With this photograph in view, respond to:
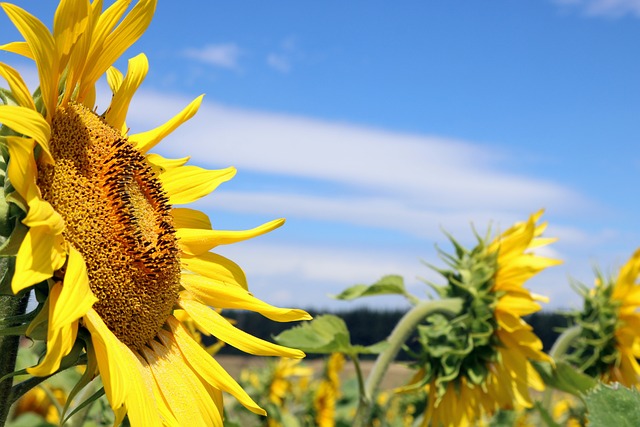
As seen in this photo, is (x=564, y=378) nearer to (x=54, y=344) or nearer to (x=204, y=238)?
(x=204, y=238)

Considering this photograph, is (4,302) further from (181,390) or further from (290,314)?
(290,314)

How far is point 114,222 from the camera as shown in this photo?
1629mm

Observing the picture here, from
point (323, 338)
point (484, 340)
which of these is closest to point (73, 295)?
point (323, 338)

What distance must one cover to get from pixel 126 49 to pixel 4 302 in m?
0.59

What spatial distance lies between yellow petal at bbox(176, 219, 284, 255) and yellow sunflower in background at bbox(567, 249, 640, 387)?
248 cm

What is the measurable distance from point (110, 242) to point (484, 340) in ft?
6.42

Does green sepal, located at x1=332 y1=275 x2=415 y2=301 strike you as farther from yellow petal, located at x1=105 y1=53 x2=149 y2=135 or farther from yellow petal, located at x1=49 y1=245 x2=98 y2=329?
yellow petal, located at x1=49 y1=245 x2=98 y2=329

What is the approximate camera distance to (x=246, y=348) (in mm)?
1816

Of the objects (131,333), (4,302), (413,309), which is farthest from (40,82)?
(413,309)

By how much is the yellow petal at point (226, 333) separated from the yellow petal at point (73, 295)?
1.39 feet

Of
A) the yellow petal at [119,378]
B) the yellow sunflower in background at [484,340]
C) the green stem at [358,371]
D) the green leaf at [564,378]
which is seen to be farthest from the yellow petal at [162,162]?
the green leaf at [564,378]

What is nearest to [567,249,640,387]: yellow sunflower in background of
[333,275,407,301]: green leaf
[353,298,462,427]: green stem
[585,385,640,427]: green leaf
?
[353,298,462,427]: green stem

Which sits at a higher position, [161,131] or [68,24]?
[68,24]

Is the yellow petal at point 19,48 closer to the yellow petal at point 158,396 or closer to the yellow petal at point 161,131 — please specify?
the yellow petal at point 161,131
